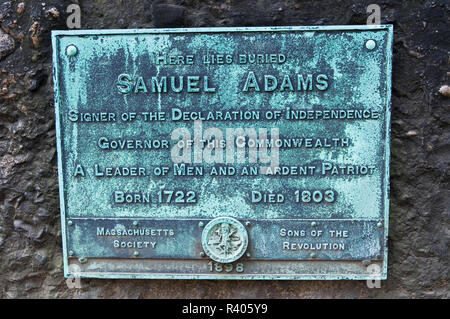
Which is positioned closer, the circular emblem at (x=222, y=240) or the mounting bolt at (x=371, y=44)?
the mounting bolt at (x=371, y=44)

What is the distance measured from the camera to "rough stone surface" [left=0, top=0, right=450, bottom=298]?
6.44 ft

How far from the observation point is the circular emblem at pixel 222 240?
6.56 ft

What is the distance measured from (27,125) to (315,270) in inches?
66.0

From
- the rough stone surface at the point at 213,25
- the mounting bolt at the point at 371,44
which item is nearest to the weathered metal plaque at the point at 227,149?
the mounting bolt at the point at 371,44

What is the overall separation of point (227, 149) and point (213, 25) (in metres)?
0.63

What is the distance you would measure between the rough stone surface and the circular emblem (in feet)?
0.76

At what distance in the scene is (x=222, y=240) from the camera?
1996 mm

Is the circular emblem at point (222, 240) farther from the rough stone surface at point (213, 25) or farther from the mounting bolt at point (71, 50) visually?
the mounting bolt at point (71, 50)

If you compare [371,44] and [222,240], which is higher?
[371,44]

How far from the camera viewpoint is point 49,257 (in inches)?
85.4
